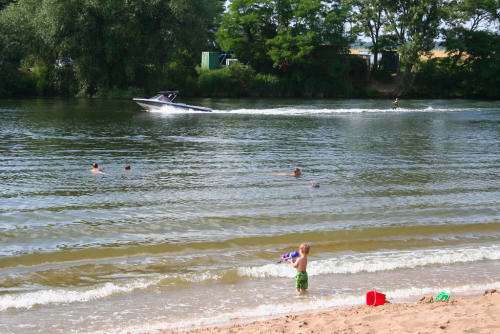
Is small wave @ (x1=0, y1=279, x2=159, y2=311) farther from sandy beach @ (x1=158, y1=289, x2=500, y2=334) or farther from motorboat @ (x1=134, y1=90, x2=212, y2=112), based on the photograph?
motorboat @ (x1=134, y1=90, x2=212, y2=112)

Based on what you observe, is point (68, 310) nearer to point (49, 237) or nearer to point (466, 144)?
point (49, 237)

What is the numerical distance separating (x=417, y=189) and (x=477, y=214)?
2858 millimetres

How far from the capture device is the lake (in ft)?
27.4

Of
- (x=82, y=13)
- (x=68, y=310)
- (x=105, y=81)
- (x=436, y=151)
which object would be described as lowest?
(x=68, y=310)

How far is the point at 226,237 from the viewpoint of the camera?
37.3 feet

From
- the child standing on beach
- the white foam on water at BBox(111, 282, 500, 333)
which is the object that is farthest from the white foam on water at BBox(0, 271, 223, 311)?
the child standing on beach

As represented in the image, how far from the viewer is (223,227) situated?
12.0 m

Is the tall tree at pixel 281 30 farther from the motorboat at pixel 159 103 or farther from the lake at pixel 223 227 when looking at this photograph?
the lake at pixel 223 227

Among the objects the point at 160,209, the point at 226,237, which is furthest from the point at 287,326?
the point at 160,209

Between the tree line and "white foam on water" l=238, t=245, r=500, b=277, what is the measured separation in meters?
43.5

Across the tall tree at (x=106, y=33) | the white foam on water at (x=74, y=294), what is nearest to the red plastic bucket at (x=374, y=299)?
the white foam on water at (x=74, y=294)

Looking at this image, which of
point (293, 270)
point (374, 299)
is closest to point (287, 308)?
point (374, 299)

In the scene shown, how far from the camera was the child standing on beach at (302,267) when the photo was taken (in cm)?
853

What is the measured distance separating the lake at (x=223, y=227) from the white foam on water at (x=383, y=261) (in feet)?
0.14
